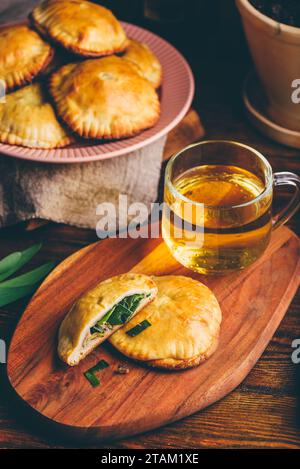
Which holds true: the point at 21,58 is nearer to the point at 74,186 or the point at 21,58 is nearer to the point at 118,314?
the point at 74,186

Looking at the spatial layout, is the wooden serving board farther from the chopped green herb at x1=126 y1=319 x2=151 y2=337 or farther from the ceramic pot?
the ceramic pot

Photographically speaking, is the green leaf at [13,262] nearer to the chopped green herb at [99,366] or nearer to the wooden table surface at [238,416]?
the wooden table surface at [238,416]

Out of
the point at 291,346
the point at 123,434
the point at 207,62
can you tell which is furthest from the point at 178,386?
the point at 207,62

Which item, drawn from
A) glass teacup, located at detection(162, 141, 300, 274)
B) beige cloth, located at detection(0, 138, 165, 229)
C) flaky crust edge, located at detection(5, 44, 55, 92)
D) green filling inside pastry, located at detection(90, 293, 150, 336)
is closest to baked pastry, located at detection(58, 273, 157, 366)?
green filling inside pastry, located at detection(90, 293, 150, 336)

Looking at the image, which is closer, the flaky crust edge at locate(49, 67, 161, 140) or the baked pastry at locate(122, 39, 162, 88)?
the flaky crust edge at locate(49, 67, 161, 140)

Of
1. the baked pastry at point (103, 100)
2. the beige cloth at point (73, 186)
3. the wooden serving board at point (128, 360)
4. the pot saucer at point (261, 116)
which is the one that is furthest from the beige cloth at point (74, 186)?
the pot saucer at point (261, 116)

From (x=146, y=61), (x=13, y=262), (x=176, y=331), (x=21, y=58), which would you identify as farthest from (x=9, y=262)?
(x=146, y=61)

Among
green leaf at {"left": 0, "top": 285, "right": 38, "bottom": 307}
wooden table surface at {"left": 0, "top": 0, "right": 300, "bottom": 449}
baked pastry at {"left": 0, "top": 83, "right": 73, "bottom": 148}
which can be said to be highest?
baked pastry at {"left": 0, "top": 83, "right": 73, "bottom": 148}
